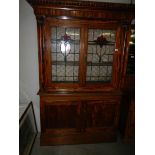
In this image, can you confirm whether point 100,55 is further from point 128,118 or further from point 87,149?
point 87,149

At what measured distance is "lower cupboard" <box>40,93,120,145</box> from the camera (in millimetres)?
2109

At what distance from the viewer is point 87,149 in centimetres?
221

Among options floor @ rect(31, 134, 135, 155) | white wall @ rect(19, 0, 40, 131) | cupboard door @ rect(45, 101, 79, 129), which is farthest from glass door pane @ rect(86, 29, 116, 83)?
floor @ rect(31, 134, 135, 155)

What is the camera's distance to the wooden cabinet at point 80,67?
6.00ft

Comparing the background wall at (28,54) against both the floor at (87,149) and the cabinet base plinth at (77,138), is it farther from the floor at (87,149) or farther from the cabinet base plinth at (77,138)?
the floor at (87,149)

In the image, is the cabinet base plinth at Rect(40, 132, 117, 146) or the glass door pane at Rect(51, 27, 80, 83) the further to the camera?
the cabinet base plinth at Rect(40, 132, 117, 146)

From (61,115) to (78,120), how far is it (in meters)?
0.28

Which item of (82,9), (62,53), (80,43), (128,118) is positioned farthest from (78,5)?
(128,118)

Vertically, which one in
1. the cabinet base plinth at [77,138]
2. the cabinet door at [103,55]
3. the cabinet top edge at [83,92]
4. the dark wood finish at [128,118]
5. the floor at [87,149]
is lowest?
the floor at [87,149]

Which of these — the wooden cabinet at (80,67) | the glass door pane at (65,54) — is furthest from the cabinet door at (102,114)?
the glass door pane at (65,54)

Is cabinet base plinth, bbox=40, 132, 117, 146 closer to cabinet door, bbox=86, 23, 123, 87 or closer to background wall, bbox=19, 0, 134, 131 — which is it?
background wall, bbox=19, 0, 134, 131

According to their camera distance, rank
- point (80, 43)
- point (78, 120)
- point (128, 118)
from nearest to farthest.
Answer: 1. point (80, 43)
2. point (78, 120)
3. point (128, 118)

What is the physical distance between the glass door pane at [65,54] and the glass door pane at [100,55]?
0.60ft
